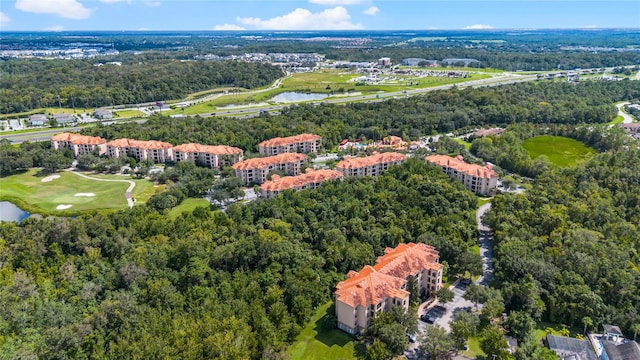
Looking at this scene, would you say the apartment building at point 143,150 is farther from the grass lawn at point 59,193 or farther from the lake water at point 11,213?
the lake water at point 11,213

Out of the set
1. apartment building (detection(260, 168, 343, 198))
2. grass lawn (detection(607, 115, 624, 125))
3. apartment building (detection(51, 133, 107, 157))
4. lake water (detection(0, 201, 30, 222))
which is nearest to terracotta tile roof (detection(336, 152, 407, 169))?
apartment building (detection(260, 168, 343, 198))

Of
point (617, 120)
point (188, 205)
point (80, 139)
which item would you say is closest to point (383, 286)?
point (188, 205)

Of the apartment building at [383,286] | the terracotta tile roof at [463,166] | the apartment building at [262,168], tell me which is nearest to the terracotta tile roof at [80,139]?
the apartment building at [262,168]

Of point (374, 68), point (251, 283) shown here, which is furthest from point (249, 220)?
point (374, 68)

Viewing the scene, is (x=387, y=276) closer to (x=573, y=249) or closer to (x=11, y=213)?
(x=573, y=249)

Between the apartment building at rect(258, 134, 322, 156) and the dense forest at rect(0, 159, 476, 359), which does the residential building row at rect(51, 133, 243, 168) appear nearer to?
the apartment building at rect(258, 134, 322, 156)

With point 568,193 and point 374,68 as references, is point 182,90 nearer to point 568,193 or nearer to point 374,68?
point 374,68

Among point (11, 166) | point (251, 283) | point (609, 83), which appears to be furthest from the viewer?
point (609, 83)
